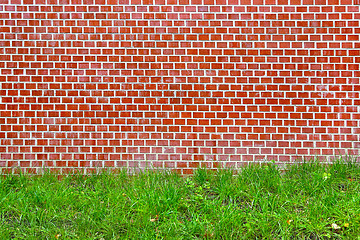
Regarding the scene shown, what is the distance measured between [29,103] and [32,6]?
125cm

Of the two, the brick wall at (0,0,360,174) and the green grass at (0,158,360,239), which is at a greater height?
the brick wall at (0,0,360,174)

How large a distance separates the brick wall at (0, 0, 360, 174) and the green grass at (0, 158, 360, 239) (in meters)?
0.32

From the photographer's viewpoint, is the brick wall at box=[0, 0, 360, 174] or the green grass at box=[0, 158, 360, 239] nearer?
the green grass at box=[0, 158, 360, 239]

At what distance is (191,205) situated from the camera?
3.07m

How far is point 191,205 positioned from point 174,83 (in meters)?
1.55

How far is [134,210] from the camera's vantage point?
2.95 m

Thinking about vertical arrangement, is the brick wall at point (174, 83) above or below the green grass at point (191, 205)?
above

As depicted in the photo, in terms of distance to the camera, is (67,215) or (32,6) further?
(32,6)

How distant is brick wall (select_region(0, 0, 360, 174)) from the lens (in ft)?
12.3

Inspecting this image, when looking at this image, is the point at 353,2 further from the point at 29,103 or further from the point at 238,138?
the point at 29,103

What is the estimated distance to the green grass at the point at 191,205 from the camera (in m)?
2.70

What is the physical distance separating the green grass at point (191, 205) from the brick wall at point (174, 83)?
12.6 inches

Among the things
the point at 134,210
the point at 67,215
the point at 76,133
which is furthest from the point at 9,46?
the point at 134,210

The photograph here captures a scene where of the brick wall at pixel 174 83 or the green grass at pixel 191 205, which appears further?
the brick wall at pixel 174 83
